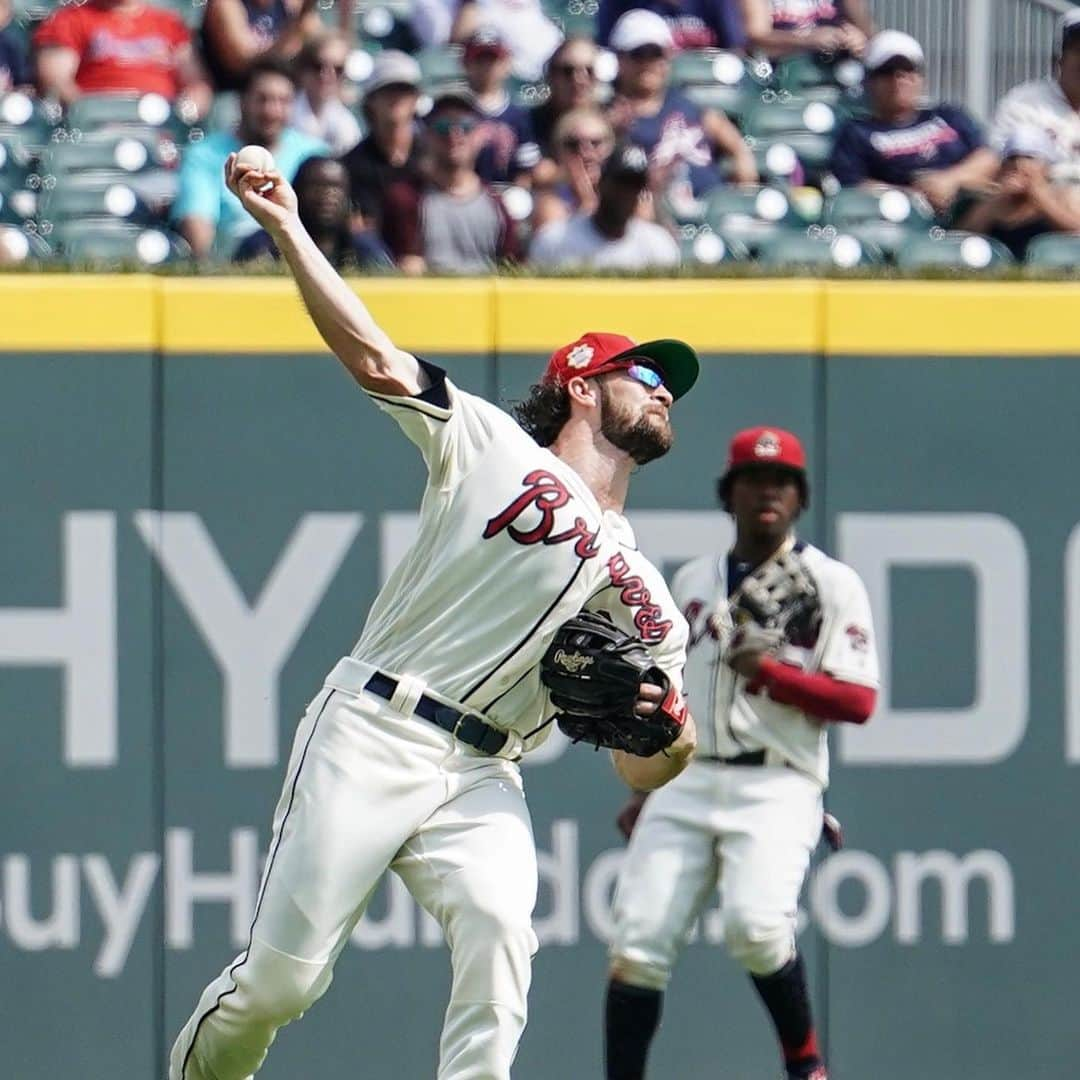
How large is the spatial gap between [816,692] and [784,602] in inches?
12.5

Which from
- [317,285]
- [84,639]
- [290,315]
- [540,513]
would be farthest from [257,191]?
[84,639]

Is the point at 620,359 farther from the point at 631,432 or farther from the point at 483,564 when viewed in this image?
the point at 483,564

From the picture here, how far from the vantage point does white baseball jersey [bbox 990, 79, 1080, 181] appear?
9.02m

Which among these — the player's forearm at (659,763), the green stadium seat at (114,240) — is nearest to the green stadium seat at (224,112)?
the green stadium seat at (114,240)

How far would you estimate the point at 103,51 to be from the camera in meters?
8.74

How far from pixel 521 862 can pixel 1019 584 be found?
2588 mm

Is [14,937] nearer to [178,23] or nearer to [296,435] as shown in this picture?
[296,435]

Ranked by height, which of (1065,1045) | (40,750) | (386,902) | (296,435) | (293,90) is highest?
(293,90)

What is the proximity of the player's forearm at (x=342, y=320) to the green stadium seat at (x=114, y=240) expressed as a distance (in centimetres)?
316

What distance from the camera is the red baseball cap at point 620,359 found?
4922 mm

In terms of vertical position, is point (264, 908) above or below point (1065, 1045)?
above

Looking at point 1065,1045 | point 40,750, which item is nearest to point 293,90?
point 40,750

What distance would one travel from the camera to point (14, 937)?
6391 mm

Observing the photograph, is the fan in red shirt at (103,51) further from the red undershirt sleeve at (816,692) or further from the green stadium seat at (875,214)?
the red undershirt sleeve at (816,692)
